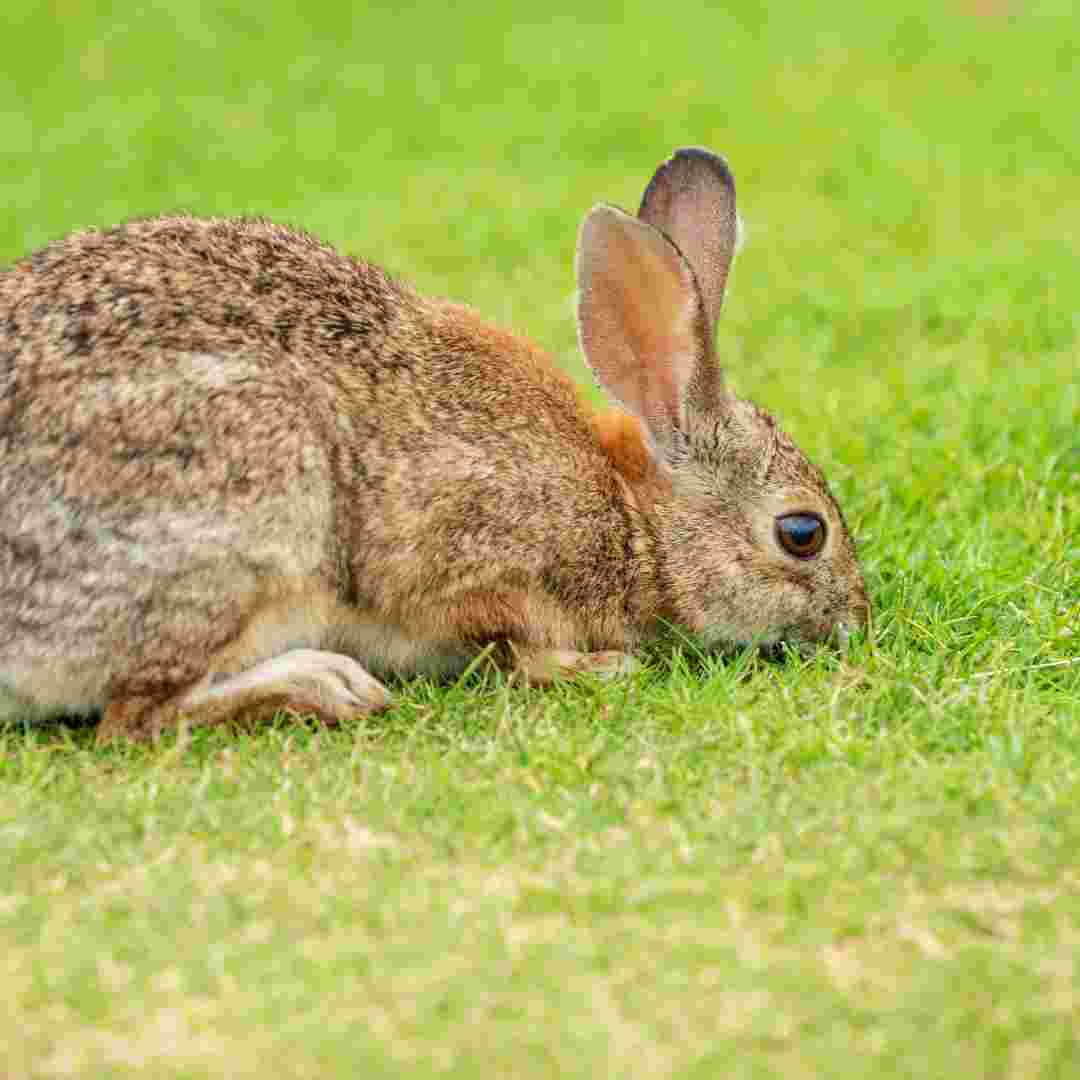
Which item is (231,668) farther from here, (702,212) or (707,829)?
(702,212)

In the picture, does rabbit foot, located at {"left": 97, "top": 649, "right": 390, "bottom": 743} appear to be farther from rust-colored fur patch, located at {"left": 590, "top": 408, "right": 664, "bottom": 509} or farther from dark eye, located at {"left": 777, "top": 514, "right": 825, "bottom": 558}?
dark eye, located at {"left": 777, "top": 514, "right": 825, "bottom": 558}

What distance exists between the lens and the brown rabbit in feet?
14.5

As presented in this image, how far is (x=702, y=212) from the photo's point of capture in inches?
218

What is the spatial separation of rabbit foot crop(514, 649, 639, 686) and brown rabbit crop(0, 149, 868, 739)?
0.01m

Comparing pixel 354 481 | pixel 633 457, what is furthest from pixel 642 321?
pixel 354 481

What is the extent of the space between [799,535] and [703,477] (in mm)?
349

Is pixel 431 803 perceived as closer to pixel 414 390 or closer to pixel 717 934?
pixel 717 934

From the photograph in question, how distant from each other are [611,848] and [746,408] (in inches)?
81.2

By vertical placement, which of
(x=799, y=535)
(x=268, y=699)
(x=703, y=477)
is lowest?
(x=268, y=699)

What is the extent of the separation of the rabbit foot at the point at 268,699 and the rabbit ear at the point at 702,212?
175cm

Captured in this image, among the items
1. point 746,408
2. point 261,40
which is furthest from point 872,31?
point 746,408

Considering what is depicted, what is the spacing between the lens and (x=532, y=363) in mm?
5375

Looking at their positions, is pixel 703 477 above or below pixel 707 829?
above

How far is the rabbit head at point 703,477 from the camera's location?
5.11 metres
